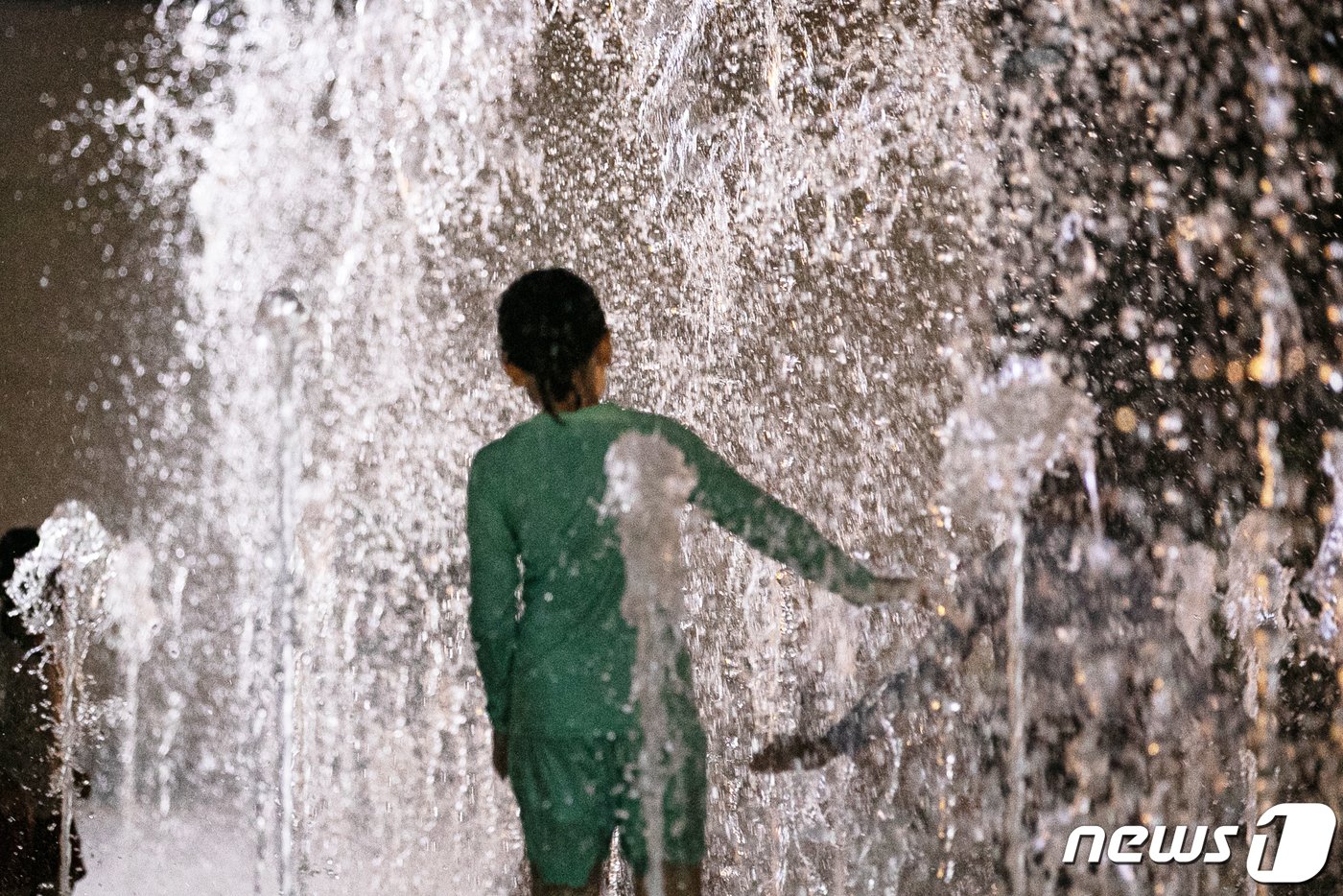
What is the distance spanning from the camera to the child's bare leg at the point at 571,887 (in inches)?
57.6

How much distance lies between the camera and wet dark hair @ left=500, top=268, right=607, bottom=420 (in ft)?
4.98

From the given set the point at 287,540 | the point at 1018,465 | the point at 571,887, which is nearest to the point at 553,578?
the point at 571,887

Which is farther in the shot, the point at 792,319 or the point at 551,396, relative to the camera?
the point at 792,319

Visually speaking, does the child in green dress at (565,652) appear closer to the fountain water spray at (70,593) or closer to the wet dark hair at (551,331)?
the wet dark hair at (551,331)

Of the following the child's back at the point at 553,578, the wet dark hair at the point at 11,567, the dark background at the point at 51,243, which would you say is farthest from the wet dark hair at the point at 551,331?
the dark background at the point at 51,243


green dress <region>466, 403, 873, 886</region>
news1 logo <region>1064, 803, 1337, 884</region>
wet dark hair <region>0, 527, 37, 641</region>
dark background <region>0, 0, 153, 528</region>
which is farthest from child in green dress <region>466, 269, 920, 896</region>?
dark background <region>0, 0, 153, 528</region>

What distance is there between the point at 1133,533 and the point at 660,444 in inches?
81.1

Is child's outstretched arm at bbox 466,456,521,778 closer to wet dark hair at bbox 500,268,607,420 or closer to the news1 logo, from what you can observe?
wet dark hair at bbox 500,268,607,420

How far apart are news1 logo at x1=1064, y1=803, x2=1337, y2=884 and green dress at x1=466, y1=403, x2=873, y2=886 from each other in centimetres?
173

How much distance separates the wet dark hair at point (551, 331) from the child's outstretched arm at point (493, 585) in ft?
0.44

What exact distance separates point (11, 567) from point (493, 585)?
10.1 feet

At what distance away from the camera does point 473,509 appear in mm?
1474

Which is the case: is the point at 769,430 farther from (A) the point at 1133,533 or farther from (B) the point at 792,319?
(A) the point at 1133,533

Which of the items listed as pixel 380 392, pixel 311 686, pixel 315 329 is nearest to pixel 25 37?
pixel 315 329
